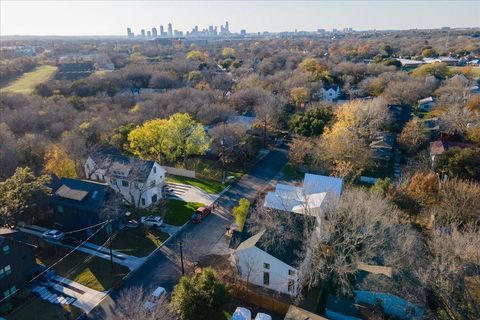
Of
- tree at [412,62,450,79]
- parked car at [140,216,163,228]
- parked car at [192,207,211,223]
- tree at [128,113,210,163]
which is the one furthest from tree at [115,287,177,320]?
tree at [412,62,450,79]

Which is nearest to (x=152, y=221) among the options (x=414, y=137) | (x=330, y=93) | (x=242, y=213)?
(x=242, y=213)

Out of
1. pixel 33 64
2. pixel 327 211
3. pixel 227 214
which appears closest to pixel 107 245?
pixel 227 214

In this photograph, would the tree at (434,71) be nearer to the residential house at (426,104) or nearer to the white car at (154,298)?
the residential house at (426,104)

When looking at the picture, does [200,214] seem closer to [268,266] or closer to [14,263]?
[268,266]

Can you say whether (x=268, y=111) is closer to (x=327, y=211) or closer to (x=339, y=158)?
(x=339, y=158)

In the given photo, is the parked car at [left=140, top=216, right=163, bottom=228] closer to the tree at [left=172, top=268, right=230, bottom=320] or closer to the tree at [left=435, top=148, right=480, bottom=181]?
the tree at [left=172, top=268, right=230, bottom=320]
